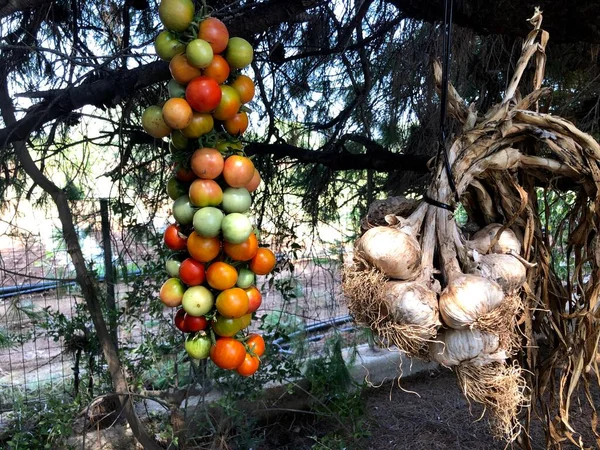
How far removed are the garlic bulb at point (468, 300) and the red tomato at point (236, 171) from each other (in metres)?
0.37

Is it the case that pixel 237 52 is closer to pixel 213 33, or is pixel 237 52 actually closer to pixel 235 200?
pixel 213 33

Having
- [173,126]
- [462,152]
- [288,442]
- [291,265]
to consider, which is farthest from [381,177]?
[173,126]

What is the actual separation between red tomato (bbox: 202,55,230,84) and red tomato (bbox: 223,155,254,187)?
125mm

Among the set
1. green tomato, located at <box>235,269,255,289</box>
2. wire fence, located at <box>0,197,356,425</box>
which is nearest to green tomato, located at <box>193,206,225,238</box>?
green tomato, located at <box>235,269,255,289</box>

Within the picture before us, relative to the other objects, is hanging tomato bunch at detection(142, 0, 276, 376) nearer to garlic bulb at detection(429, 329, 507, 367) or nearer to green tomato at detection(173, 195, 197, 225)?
green tomato at detection(173, 195, 197, 225)

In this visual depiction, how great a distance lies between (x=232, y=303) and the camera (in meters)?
0.78

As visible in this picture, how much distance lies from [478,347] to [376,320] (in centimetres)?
17

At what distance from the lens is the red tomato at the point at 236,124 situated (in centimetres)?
83

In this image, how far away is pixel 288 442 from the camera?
2.66 m

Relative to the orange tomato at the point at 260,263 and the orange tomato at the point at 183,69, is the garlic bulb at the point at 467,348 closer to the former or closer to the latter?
the orange tomato at the point at 260,263

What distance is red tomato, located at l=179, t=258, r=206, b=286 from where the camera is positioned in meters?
0.79

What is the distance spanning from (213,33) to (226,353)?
1.67ft

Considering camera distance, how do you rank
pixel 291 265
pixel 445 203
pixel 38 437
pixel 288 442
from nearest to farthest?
1. pixel 445 203
2. pixel 38 437
3. pixel 291 265
4. pixel 288 442

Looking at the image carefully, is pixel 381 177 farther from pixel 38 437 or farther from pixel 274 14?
pixel 38 437
